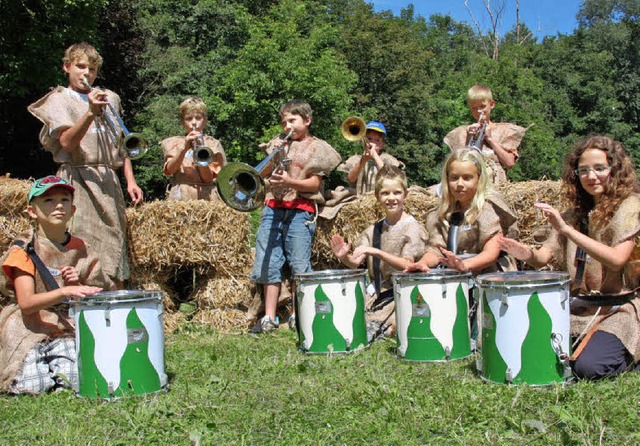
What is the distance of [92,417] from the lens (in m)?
3.52

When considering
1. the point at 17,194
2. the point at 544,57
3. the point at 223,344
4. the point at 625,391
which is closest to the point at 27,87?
the point at 17,194

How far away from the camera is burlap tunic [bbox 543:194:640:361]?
395 cm

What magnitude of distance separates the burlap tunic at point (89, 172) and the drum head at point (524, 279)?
3321 millimetres

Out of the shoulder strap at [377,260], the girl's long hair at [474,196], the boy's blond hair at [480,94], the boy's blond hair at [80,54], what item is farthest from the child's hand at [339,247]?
the boy's blond hair at [480,94]

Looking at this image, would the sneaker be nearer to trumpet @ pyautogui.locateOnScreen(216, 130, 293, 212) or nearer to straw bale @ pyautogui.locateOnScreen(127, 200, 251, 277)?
straw bale @ pyautogui.locateOnScreen(127, 200, 251, 277)

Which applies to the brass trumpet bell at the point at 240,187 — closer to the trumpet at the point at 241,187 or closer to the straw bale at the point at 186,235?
the trumpet at the point at 241,187

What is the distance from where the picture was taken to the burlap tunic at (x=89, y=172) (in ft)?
17.7

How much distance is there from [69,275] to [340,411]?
2.09 meters

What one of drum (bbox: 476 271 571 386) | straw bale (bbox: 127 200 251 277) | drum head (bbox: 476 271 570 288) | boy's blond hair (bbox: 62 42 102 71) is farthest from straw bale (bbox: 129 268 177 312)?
drum (bbox: 476 271 571 386)

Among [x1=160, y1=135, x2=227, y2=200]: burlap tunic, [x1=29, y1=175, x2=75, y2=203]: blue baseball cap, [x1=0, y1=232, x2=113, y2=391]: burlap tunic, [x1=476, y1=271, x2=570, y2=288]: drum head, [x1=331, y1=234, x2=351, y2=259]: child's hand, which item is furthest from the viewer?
[x1=160, y1=135, x2=227, y2=200]: burlap tunic

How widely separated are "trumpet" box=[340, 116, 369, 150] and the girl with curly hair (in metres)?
2.74

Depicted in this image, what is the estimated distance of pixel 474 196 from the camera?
505 centimetres

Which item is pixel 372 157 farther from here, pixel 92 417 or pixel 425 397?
pixel 92 417

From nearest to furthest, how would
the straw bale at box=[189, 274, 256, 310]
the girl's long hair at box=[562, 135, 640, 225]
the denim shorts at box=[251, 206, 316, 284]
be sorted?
the girl's long hair at box=[562, 135, 640, 225] → the denim shorts at box=[251, 206, 316, 284] → the straw bale at box=[189, 274, 256, 310]
